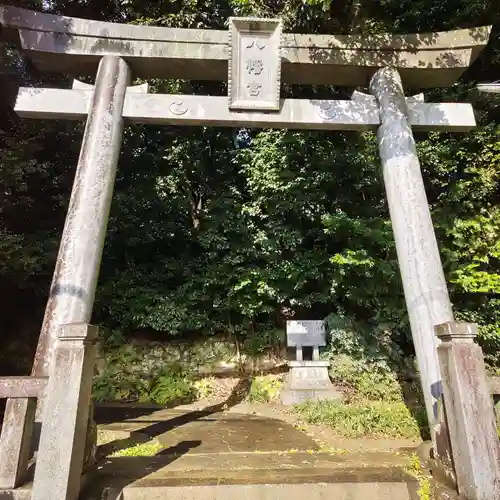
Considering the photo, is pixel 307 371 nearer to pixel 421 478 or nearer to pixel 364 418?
pixel 364 418

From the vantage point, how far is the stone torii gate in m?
4.08

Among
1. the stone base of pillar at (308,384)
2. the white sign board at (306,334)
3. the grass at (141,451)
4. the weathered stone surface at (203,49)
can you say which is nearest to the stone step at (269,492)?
the grass at (141,451)

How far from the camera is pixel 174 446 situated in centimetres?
455

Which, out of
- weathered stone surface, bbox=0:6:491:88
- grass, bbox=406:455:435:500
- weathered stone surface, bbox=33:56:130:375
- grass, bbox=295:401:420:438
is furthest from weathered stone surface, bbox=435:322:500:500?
weathered stone surface, bbox=0:6:491:88

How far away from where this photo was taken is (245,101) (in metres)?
4.91

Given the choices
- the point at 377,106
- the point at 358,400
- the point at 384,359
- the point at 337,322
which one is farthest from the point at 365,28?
the point at 358,400

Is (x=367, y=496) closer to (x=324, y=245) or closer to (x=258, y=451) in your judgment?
(x=258, y=451)

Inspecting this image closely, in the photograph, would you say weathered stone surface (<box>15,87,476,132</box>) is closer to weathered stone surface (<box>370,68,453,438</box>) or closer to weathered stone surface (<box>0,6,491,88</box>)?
weathered stone surface (<box>370,68,453,438</box>)

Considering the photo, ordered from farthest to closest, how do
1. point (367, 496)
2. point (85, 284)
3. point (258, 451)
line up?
point (258, 451), point (85, 284), point (367, 496)

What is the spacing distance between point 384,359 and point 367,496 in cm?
463

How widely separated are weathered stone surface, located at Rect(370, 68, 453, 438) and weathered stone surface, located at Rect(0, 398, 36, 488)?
364cm

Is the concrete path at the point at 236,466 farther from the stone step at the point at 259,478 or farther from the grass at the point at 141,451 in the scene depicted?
the grass at the point at 141,451

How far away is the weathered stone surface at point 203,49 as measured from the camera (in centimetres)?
483

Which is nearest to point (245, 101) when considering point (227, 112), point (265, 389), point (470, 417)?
point (227, 112)
